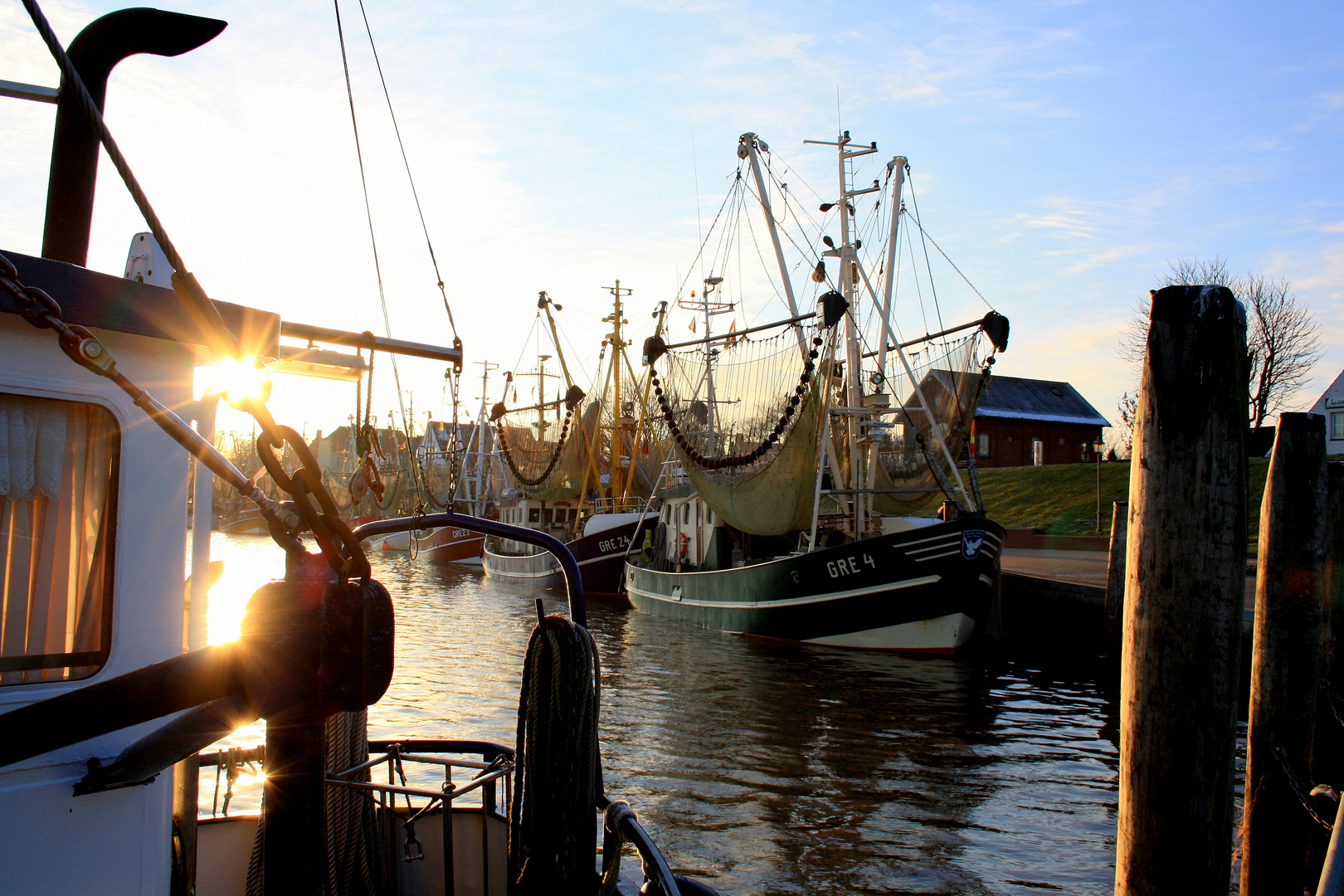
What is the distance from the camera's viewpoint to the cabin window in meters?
2.92

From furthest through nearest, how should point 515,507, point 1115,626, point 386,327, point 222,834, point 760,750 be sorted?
point 515,507, point 1115,626, point 760,750, point 386,327, point 222,834

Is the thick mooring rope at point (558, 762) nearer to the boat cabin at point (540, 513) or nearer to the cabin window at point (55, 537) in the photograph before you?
the cabin window at point (55, 537)

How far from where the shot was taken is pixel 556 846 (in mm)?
3389

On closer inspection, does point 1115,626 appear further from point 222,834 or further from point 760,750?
point 222,834

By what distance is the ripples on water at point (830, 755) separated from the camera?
729 cm

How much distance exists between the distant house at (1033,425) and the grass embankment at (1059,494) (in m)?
10.0

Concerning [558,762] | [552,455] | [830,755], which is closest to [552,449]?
[552,455]

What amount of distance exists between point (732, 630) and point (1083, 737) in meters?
9.86

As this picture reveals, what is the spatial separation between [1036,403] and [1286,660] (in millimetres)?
61417

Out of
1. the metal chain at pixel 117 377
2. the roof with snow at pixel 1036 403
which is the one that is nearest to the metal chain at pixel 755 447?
the metal chain at pixel 117 377

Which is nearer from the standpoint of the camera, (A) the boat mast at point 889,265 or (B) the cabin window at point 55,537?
(B) the cabin window at point 55,537

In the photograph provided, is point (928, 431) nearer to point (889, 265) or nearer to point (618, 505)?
point (889, 265)

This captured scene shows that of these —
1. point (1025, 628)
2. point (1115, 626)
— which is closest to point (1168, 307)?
point (1115, 626)

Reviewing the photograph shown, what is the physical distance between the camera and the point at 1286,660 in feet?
19.6
